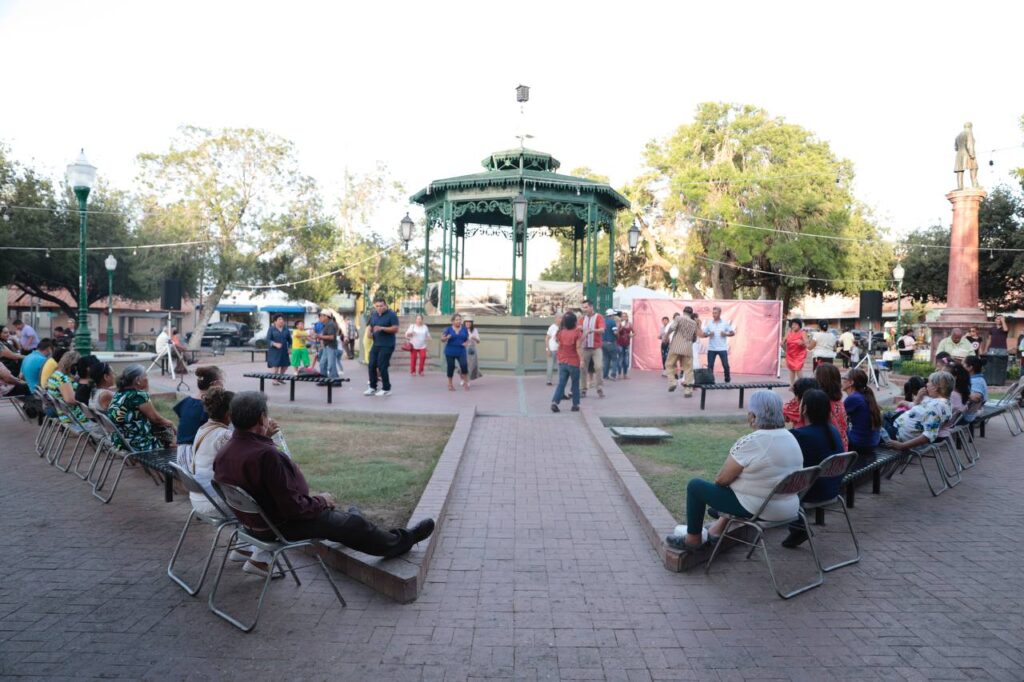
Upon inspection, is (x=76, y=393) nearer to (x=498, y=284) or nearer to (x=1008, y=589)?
(x=1008, y=589)

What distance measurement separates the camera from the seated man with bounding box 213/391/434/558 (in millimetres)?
3715

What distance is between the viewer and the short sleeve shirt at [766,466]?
4.23 meters

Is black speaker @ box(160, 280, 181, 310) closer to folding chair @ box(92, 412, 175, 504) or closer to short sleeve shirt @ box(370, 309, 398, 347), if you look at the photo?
short sleeve shirt @ box(370, 309, 398, 347)

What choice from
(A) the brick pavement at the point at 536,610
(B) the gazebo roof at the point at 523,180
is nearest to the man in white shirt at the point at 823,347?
(B) the gazebo roof at the point at 523,180

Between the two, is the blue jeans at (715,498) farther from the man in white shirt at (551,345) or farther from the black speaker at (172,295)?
the black speaker at (172,295)

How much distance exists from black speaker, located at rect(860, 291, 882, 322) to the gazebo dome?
28.6 ft

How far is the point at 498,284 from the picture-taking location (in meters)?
17.8

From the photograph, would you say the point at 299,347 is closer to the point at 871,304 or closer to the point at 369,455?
the point at 369,455

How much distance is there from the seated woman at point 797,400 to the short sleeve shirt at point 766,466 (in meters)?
1.17

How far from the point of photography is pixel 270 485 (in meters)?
3.71

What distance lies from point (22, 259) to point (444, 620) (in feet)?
111

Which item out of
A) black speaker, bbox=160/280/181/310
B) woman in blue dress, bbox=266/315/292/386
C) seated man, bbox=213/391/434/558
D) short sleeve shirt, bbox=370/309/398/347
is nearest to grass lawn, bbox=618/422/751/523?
seated man, bbox=213/391/434/558

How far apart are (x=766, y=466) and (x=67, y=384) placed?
6.66 m

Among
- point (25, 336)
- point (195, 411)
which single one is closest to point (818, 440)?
point (195, 411)
